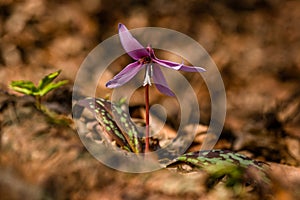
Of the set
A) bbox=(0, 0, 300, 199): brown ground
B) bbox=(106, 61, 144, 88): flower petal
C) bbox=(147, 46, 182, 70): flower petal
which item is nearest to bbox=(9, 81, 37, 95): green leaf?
bbox=(0, 0, 300, 199): brown ground

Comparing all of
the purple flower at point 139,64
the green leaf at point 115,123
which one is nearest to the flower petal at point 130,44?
the purple flower at point 139,64

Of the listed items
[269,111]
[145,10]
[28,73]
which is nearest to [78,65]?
[28,73]

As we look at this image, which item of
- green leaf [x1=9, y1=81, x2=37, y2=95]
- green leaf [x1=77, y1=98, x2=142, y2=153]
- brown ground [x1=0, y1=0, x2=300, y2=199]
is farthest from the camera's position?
green leaf [x1=9, y1=81, x2=37, y2=95]

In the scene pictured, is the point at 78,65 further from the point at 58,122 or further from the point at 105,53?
the point at 58,122

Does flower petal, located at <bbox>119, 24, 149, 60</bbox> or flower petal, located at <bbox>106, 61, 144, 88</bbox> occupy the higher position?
flower petal, located at <bbox>119, 24, 149, 60</bbox>

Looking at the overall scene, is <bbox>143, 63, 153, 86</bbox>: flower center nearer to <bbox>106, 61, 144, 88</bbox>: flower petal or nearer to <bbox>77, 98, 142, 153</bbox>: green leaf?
<bbox>106, 61, 144, 88</bbox>: flower petal

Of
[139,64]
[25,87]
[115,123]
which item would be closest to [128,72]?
[139,64]

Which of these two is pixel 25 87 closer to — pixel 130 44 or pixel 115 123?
pixel 115 123
